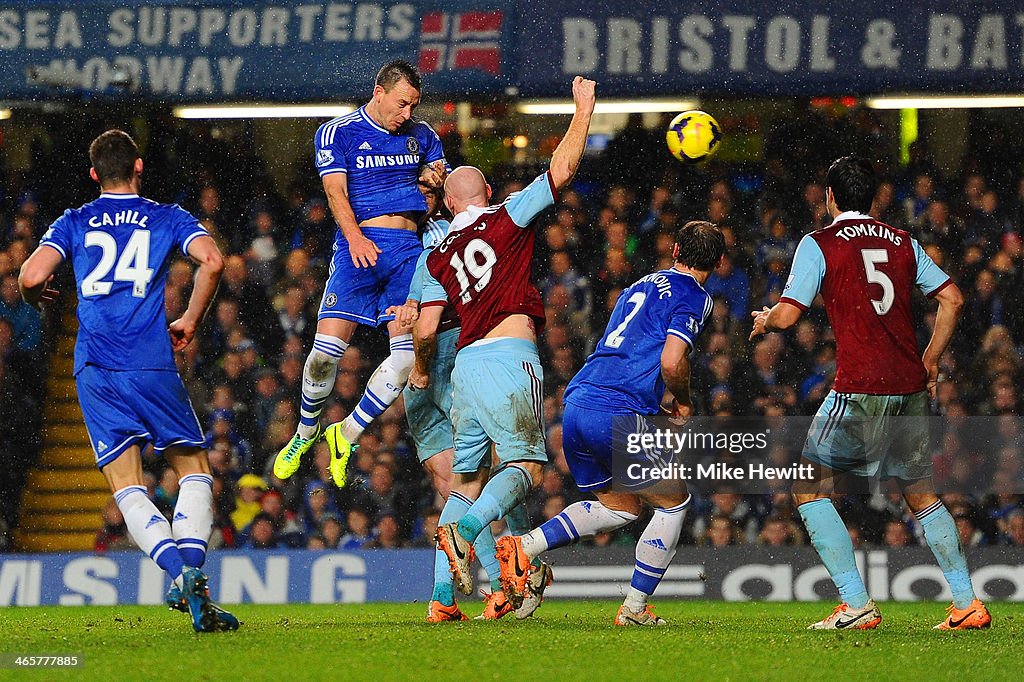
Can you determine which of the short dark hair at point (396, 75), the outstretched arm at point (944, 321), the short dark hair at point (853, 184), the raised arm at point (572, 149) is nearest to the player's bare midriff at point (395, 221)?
the short dark hair at point (396, 75)

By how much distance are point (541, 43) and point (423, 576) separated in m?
3.86

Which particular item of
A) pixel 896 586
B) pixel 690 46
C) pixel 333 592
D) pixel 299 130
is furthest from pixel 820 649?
pixel 299 130

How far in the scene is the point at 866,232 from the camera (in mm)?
6273

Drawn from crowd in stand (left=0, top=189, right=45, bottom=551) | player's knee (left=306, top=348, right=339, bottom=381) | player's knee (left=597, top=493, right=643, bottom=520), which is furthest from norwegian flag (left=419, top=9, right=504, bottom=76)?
player's knee (left=597, top=493, right=643, bottom=520)

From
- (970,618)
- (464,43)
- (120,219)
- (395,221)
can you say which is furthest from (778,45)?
(120,219)

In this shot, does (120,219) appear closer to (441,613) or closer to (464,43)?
(441,613)

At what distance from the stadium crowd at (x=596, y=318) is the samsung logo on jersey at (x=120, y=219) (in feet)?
14.6

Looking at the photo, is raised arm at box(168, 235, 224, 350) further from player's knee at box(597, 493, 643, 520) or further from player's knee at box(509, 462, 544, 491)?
player's knee at box(597, 493, 643, 520)

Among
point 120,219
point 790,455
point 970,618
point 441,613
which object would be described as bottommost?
point 441,613

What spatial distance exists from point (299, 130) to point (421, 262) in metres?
4.59

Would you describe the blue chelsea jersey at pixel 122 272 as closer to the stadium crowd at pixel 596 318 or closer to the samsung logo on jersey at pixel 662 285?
the samsung logo on jersey at pixel 662 285

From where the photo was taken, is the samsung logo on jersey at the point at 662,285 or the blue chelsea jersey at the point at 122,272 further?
the samsung logo on jersey at the point at 662,285

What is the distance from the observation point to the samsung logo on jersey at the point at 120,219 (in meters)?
6.15

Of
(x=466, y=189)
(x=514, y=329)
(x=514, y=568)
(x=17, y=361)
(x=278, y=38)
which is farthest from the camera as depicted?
(x=17, y=361)
